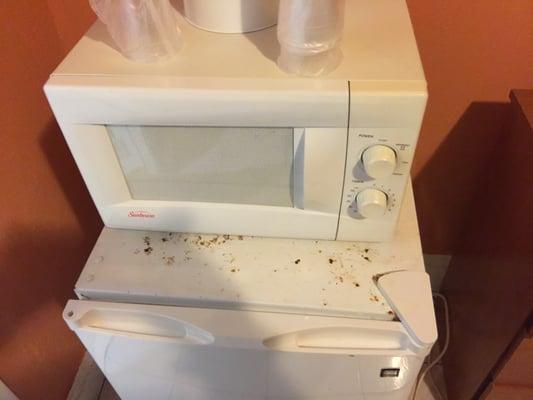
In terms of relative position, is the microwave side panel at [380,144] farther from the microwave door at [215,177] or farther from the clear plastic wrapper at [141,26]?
the clear plastic wrapper at [141,26]

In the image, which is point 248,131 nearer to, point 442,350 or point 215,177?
point 215,177

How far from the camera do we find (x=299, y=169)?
0.59m

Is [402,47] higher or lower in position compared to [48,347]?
higher

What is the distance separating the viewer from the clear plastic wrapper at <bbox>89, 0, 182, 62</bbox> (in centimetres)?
53

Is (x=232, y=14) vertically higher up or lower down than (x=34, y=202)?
higher up

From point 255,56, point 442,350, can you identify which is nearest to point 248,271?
point 255,56

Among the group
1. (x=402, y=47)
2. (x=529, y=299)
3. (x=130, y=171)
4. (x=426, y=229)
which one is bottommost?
(x=426, y=229)

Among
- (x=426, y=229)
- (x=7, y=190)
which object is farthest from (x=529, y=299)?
(x=7, y=190)

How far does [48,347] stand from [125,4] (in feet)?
2.48

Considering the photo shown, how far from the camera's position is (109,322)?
0.65 metres

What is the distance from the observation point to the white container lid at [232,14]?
570 millimetres

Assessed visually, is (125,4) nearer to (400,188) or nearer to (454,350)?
(400,188)

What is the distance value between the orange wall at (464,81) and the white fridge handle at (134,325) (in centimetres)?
62

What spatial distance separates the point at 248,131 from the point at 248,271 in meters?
0.20
